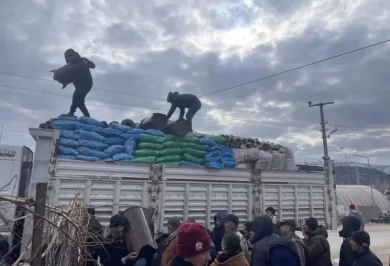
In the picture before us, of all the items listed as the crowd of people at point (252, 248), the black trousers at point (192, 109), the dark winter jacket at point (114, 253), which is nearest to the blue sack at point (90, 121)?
the black trousers at point (192, 109)

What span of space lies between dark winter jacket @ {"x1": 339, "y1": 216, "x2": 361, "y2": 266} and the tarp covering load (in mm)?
3255

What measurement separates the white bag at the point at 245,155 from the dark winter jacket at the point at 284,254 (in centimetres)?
502

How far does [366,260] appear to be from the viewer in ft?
11.8

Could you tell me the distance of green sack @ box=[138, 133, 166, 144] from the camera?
23.1 feet

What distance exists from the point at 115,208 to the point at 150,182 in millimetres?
793

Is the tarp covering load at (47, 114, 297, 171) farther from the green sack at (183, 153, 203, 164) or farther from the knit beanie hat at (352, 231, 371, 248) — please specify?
the knit beanie hat at (352, 231, 371, 248)

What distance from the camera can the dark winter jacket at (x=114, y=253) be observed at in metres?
4.16

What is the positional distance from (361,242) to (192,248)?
2.19 m

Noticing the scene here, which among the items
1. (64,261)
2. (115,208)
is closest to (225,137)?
(115,208)

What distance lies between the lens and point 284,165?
8773 millimetres

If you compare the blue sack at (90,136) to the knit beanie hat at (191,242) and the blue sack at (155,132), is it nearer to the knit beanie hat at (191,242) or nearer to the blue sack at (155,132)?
the blue sack at (155,132)

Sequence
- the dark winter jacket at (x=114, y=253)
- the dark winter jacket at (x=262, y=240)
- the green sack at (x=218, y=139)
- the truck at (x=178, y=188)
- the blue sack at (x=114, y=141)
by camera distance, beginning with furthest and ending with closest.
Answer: the green sack at (x=218, y=139), the blue sack at (x=114, y=141), the truck at (x=178, y=188), the dark winter jacket at (x=114, y=253), the dark winter jacket at (x=262, y=240)

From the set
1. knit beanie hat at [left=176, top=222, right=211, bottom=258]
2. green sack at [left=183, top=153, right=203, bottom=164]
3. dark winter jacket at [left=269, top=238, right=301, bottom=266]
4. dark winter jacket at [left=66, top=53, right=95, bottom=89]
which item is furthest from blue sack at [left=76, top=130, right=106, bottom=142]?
knit beanie hat at [left=176, top=222, right=211, bottom=258]

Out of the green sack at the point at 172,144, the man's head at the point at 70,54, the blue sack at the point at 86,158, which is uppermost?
the man's head at the point at 70,54
